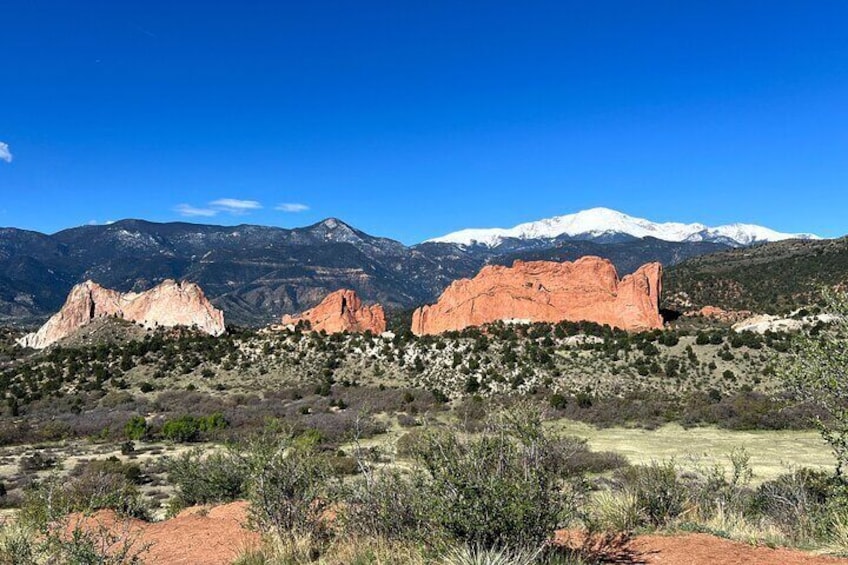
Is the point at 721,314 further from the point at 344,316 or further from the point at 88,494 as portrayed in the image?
the point at 88,494

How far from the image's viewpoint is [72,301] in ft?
224

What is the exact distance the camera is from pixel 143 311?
67562 mm

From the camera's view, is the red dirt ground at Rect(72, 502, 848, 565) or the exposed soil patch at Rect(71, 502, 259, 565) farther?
the exposed soil patch at Rect(71, 502, 259, 565)

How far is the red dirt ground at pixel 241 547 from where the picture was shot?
7668 mm

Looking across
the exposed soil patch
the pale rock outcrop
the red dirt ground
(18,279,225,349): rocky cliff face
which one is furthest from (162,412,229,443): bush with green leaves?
the pale rock outcrop

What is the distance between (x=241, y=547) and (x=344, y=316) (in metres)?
56.6

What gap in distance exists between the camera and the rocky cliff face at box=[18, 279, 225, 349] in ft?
216

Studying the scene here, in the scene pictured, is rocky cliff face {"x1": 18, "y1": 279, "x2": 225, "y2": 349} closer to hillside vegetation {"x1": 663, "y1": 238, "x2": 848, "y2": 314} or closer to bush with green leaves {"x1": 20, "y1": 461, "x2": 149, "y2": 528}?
bush with green leaves {"x1": 20, "y1": 461, "x2": 149, "y2": 528}

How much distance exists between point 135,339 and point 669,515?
207ft

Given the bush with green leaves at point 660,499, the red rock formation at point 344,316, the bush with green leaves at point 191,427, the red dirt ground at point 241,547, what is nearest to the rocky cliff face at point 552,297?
the red rock formation at point 344,316

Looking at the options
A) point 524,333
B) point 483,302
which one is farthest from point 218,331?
point 524,333

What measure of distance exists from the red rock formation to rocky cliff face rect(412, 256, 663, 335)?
5511 millimetres

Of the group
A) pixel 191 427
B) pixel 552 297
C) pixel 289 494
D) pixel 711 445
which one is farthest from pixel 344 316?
pixel 289 494

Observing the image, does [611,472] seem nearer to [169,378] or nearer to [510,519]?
[510,519]
